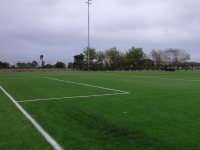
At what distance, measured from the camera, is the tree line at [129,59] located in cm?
6234

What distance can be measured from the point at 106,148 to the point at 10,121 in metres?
3.06

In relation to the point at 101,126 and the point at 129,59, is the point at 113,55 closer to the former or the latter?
the point at 129,59

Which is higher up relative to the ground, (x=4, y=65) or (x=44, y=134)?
(x=4, y=65)

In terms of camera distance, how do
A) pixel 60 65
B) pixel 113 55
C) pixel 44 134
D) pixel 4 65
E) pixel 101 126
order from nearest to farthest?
1. pixel 44 134
2. pixel 101 126
3. pixel 4 65
4. pixel 60 65
5. pixel 113 55

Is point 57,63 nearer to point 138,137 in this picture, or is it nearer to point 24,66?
point 24,66

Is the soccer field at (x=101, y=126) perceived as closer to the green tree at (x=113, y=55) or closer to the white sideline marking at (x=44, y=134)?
the white sideline marking at (x=44, y=134)

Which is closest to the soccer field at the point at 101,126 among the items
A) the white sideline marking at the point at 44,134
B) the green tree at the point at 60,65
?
the white sideline marking at the point at 44,134

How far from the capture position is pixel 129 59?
7744 centimetres

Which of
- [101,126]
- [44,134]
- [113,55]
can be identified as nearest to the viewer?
[44,134]

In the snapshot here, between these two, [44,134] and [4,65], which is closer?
[44,134]

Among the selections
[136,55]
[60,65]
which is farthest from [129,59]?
[60,65]

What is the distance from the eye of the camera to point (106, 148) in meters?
4.38

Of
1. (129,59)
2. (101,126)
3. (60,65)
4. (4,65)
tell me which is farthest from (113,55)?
(101,126)

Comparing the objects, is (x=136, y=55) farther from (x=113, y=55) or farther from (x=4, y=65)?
(x=4, y=65)
